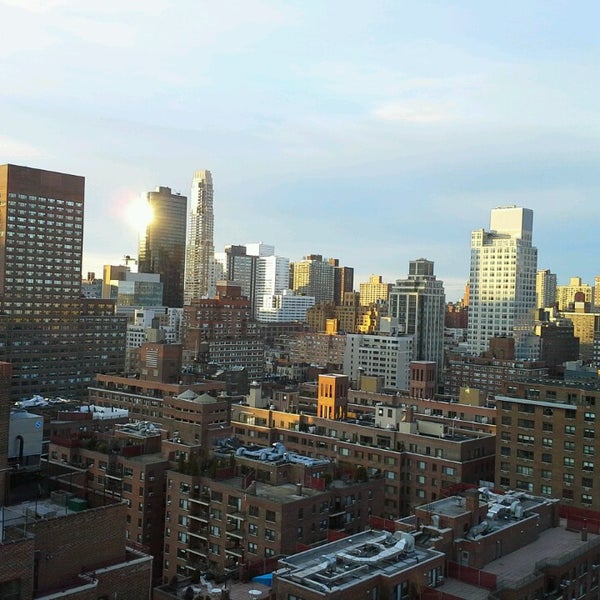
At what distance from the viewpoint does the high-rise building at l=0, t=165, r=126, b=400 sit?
17712 cm

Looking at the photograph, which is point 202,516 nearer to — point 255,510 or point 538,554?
point 255,510

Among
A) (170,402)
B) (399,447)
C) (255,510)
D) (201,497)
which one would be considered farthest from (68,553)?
(170,402)

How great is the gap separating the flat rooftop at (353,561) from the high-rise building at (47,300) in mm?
142244

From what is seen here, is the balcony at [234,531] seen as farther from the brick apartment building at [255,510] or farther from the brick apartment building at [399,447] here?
the brick apartment building at [399,447]

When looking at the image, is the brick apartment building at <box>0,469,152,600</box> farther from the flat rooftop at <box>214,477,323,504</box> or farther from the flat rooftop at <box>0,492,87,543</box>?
the flat rooftop at <box>214,477,323,504</box>

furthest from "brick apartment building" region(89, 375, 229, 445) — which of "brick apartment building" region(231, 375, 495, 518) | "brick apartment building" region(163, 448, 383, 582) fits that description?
"brick apartment building" region(163, 448, 383, 582)

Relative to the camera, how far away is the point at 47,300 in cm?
18625

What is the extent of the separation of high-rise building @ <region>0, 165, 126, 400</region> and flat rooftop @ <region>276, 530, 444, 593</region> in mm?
142244

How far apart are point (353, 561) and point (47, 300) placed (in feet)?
524

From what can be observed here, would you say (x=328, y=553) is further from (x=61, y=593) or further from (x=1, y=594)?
(x=1, y=594)

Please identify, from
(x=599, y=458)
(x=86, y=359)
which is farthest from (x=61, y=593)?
(x=86, y=359)

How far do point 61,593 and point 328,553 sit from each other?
2052 centimetres

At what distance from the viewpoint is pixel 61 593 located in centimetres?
2848

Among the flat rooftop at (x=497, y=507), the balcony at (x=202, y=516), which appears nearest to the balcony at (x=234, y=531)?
the balcony at (x=202, y=516)
